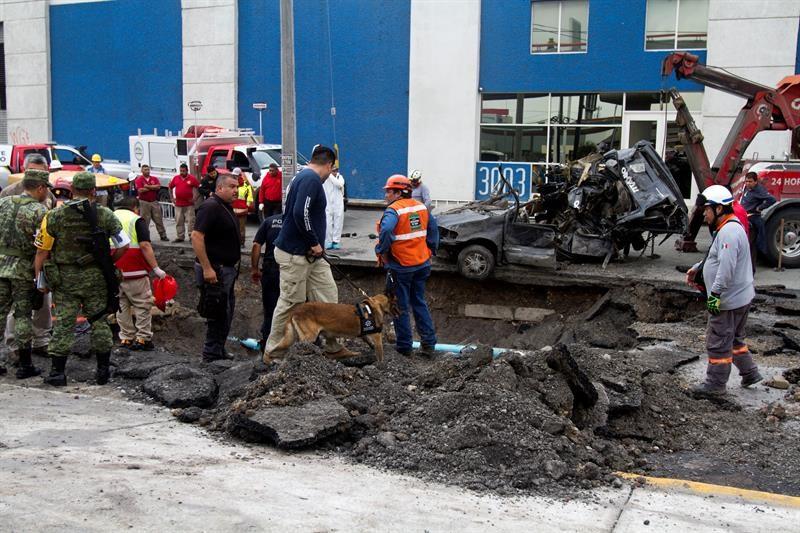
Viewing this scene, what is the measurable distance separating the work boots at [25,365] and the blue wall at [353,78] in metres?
16.6

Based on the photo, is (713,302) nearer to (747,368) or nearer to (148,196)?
(747,368)

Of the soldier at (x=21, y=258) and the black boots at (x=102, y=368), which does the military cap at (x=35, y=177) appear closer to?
the soldier at (x=21, y=258)

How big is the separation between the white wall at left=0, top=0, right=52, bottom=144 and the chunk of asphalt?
27.8 meters

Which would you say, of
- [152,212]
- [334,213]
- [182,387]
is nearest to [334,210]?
[334,213]

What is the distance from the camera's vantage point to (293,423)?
19.6ft

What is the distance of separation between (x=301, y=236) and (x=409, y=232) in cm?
130

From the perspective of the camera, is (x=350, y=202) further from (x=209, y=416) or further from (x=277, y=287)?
(x=209, y=416)

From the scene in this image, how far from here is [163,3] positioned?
2731 centimetres

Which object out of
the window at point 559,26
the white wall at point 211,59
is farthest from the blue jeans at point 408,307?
the white wall at point 211,59

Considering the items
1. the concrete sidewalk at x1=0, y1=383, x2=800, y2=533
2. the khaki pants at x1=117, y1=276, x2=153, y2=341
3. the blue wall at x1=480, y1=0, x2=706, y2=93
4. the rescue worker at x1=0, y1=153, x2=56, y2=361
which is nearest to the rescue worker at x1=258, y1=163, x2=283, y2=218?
the khaki pants at x1=117, y1=276, x2=153, y2=341

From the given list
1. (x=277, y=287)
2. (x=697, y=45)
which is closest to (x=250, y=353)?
(x=277, y=287)

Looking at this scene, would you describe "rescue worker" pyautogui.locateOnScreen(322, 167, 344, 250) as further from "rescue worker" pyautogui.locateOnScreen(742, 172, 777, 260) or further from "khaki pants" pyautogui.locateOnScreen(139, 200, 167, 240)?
"rescue worker" pyautogui.locateOnScreen(742, 172, 777, 260)

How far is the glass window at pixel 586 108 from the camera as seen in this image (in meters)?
21.3

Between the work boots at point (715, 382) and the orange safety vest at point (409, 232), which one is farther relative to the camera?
the orange safety vest at point (409, 232)
